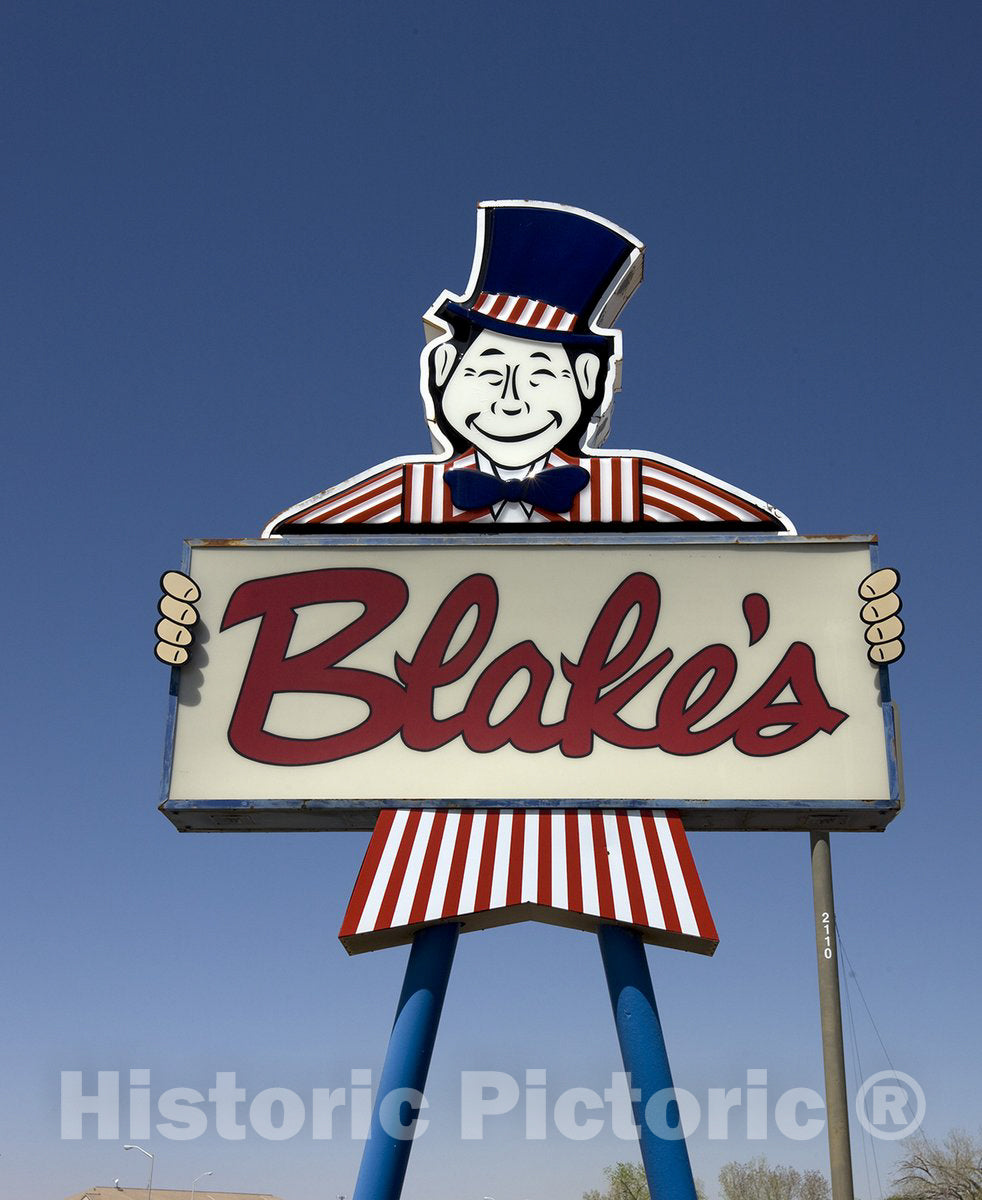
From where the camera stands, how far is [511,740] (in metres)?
9.40

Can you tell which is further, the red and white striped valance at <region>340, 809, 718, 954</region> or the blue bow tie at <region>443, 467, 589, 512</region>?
the blue bow tie at <region>443, 467, 589, 512</region>

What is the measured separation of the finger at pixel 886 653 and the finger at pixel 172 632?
505 cm

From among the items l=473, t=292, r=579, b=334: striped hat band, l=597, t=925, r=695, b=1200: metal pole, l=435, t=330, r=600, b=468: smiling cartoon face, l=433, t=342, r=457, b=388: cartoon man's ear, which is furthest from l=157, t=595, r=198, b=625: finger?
l=597, t=925, r=695, b=1200: metal pole

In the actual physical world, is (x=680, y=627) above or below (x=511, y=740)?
above

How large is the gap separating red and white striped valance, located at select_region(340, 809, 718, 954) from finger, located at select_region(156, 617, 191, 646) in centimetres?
204

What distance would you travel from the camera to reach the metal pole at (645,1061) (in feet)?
25.8

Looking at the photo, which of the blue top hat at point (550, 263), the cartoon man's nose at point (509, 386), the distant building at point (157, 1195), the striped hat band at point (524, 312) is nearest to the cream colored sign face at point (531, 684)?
the cartoon man's nose at point (509, 386)

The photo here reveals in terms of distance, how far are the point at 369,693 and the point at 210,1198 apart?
5421 centimetres

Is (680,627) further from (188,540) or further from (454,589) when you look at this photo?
(188,540)

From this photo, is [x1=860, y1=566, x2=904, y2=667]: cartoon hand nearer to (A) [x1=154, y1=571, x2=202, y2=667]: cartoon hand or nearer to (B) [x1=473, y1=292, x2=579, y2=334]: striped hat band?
(B) [x1=473, y1=292, x2=579, y2=334]: striped hat band

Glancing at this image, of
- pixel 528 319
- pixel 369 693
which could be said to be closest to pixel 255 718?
pixel 369 693

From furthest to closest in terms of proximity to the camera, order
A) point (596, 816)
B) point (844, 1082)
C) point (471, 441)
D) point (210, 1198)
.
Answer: point (210, 1198) < point (471, 441) < point (596, 816) < point (844, 1082)

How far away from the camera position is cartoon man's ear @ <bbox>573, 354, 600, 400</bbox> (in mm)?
Answer: 10805

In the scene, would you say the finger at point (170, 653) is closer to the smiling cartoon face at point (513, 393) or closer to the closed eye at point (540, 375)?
the smiling cartoon face at point (513, 393)
